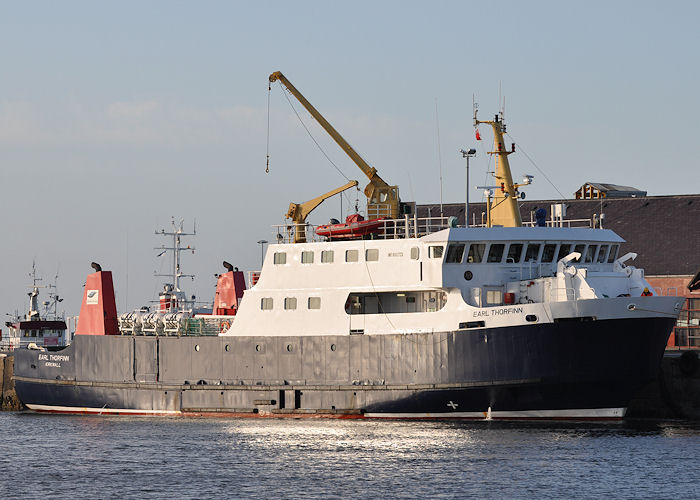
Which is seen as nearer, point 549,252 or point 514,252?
point 514,252

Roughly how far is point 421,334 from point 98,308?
50.8 ft

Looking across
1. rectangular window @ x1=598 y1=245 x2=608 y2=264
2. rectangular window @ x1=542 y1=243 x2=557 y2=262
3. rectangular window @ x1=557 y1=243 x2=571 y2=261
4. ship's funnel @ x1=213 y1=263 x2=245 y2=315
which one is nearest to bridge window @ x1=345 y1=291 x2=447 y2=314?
rectangular window @ x1=542 y1=243 x2=557 y2=262

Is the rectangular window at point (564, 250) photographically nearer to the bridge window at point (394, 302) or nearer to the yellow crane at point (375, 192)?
the bridge window at point (394, 302)

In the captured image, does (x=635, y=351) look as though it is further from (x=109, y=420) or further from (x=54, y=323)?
(x=54, y=323)

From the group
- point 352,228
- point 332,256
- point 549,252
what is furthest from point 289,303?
point 549,252

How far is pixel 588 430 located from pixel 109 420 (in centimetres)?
1779

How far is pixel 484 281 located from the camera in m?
36.9

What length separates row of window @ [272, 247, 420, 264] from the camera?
37.8 metres

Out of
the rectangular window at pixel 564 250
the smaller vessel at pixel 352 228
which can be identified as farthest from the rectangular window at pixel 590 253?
the smaller vessel at pixel 352 228

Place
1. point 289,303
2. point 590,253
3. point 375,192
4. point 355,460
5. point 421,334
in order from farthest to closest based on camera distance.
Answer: point 375,192 → point 289,303 → point 590,253 → point 421,334 → point 355,460

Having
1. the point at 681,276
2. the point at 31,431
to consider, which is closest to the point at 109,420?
the point at 31,431

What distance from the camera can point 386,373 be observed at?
3725cm

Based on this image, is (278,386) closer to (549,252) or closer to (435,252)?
(435,252)

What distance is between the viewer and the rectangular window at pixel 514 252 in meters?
37.0
